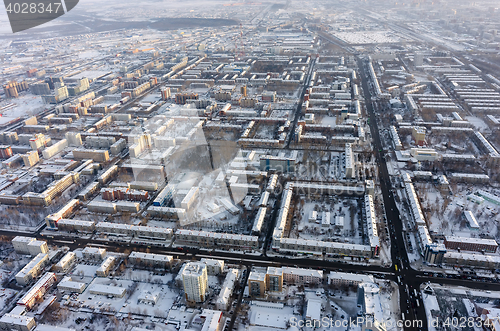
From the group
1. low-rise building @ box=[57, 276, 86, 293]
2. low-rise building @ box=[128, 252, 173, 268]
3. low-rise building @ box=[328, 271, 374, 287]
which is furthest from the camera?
low-rise building @ box=[128, 252, 173, 268]

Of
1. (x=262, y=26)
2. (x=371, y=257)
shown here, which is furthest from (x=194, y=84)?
(x=262, y=26)

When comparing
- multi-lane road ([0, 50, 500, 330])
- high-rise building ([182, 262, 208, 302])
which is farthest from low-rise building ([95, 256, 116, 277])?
high-rise building ([182, 262, 208, 302])

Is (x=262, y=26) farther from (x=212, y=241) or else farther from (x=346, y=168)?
(x=212, y=241)

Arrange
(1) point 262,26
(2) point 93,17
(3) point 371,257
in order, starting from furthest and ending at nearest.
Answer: (2) point 93,17 < (1) point 262,26 < (3) point 371,257

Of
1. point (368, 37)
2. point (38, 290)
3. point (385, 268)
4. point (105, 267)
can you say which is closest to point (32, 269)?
point (38, 290)

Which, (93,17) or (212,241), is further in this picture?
(93,17)

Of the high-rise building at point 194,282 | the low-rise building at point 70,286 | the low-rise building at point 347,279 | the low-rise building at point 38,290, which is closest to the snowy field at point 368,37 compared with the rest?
the low-rise building at point 347,279

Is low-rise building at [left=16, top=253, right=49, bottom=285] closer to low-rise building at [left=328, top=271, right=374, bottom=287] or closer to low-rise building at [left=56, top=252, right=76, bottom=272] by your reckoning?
low-rise building at [left=56, top=252, right=76, bottom=272]

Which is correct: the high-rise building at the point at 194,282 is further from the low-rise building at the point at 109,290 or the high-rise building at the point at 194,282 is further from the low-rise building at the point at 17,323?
the low-rise building at the point at 17,323
